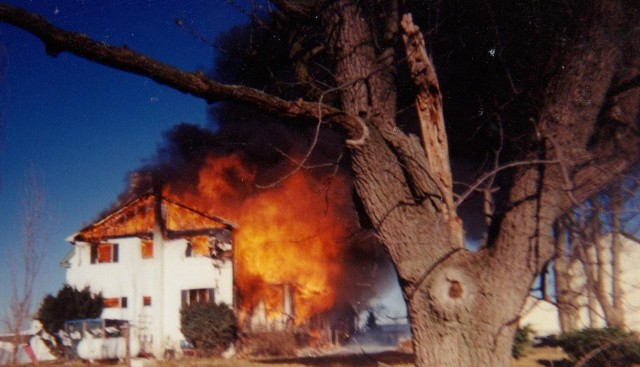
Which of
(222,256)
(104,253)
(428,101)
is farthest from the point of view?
(104,253)

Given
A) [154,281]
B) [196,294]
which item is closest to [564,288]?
[196,294]

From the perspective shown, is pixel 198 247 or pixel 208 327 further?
pixel 198 247

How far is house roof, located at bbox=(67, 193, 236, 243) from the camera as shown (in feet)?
79.3

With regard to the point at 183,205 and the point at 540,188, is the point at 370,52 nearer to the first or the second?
the point at 540,188

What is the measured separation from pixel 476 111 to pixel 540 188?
3500 millimetres

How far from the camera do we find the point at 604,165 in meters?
3.98

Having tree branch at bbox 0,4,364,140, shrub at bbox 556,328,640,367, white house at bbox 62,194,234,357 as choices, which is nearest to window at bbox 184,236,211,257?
white house at bbox 62,194,234,357

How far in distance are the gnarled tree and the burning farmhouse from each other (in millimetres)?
17912

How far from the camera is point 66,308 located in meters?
24.5

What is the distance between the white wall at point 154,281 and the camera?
2514cm

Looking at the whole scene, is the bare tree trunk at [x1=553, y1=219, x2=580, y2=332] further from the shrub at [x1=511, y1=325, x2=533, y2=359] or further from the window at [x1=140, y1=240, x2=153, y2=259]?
the window at [x1=140, y1=240, x2=153, y2=259]

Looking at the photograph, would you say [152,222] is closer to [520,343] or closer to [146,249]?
[146,249]

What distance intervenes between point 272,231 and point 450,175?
20290 mm

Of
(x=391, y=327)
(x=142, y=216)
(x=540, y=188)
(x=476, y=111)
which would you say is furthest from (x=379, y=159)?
(x=391, y=327)
